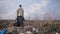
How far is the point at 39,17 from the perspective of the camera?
467 cm

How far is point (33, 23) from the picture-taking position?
4605 millimetres

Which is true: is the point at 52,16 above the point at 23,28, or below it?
above

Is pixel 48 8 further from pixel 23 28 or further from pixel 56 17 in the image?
pixel 23 28

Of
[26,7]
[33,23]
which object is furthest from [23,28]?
[26,7]

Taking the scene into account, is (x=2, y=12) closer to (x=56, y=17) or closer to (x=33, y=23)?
(x=33, y=23)

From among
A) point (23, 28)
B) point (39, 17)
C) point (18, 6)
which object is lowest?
point (23, 28)

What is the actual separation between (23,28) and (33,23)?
11.8 inches

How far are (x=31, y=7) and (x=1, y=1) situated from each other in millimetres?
873

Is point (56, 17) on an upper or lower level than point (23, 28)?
upper

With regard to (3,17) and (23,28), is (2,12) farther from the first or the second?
(23,28)

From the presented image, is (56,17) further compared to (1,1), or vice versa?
(1,1)

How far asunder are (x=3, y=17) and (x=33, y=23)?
0.85 metres

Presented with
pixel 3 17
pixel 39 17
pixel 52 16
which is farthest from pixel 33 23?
pixel 3 17

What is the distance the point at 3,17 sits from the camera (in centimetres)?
475
